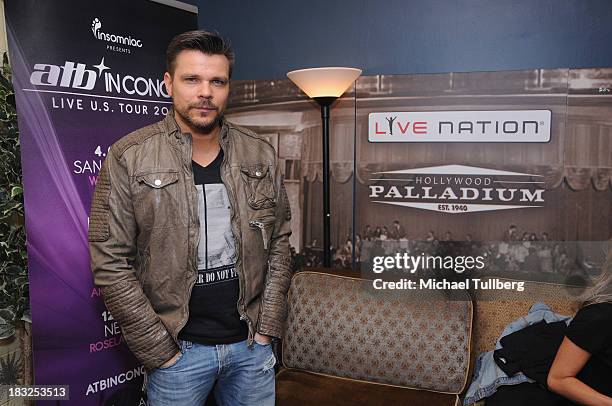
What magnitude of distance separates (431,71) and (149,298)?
2016mm

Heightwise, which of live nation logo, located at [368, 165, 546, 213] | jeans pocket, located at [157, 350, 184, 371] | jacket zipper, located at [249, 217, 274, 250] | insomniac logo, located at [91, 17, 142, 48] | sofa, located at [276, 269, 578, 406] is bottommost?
sofa, located at [276, 269, 578, 406]

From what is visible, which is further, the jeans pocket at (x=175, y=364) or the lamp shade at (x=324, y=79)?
the lamp shade at (x=324, y=79)

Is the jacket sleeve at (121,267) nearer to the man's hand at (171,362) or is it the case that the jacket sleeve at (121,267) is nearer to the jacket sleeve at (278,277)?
the man's hand at (171,362)

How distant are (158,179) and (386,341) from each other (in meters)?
1.29

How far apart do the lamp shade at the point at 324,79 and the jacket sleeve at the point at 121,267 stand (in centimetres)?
136

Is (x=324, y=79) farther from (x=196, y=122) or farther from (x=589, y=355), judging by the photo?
(x=589, y=355)

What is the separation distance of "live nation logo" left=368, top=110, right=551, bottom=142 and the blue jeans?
1617 mm

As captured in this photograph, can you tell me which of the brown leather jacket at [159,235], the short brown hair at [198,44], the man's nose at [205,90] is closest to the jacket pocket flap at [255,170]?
the brown leather jacket at [159,235]

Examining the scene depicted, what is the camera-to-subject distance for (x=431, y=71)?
2936mm

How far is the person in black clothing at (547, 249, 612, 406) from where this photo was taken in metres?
1.63

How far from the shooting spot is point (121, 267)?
60.8 inches

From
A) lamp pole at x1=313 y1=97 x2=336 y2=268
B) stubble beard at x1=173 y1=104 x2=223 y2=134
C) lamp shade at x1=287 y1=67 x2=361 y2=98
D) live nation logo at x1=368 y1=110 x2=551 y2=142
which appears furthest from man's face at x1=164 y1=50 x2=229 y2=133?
live nation logo at x1=368 y1=110 x2=551 y2=142

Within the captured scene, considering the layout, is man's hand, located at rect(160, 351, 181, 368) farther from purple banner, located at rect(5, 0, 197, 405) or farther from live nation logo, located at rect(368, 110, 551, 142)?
live nation logo, located at rect(368, 110, 551, 142)

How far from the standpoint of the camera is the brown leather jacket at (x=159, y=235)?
1543 millimetres
